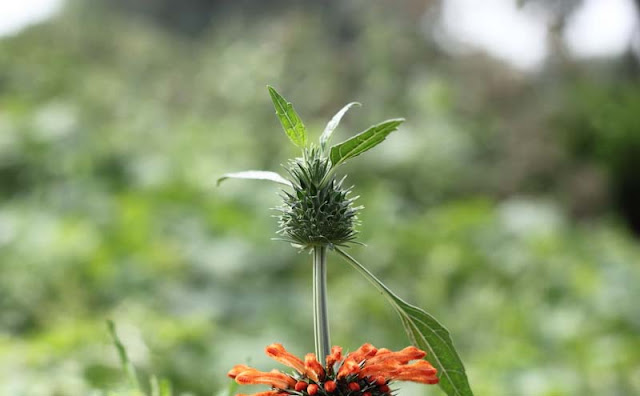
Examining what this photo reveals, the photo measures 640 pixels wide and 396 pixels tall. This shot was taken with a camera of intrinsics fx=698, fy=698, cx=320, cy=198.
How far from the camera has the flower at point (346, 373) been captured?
0.45 meters

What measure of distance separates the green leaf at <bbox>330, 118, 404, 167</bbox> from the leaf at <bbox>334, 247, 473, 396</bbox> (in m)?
0.07

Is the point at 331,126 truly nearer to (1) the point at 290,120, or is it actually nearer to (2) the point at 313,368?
(1) the point at 290,120

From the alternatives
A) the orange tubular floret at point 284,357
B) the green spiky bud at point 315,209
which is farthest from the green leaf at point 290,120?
the orange tubular floret at point 284,357

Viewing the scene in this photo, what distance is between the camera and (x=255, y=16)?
9117 mm

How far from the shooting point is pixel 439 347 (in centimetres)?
49

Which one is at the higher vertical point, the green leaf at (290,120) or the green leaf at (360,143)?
the green leaf at (290,120)

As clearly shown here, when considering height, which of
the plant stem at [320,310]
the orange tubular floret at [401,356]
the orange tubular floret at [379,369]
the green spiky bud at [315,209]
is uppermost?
the green spiky bud at [315,209]

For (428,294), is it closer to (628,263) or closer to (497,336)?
(497,336)

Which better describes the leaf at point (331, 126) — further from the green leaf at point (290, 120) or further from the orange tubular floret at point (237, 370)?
the orange tubular floret at point (237, 370)

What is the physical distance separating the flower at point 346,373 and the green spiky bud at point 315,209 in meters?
0.08

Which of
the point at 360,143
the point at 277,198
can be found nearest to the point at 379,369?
the point at 360,143

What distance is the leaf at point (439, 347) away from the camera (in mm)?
485

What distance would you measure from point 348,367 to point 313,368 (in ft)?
0.08

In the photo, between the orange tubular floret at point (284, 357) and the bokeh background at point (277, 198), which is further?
the bokeh background at point (277, 198)
